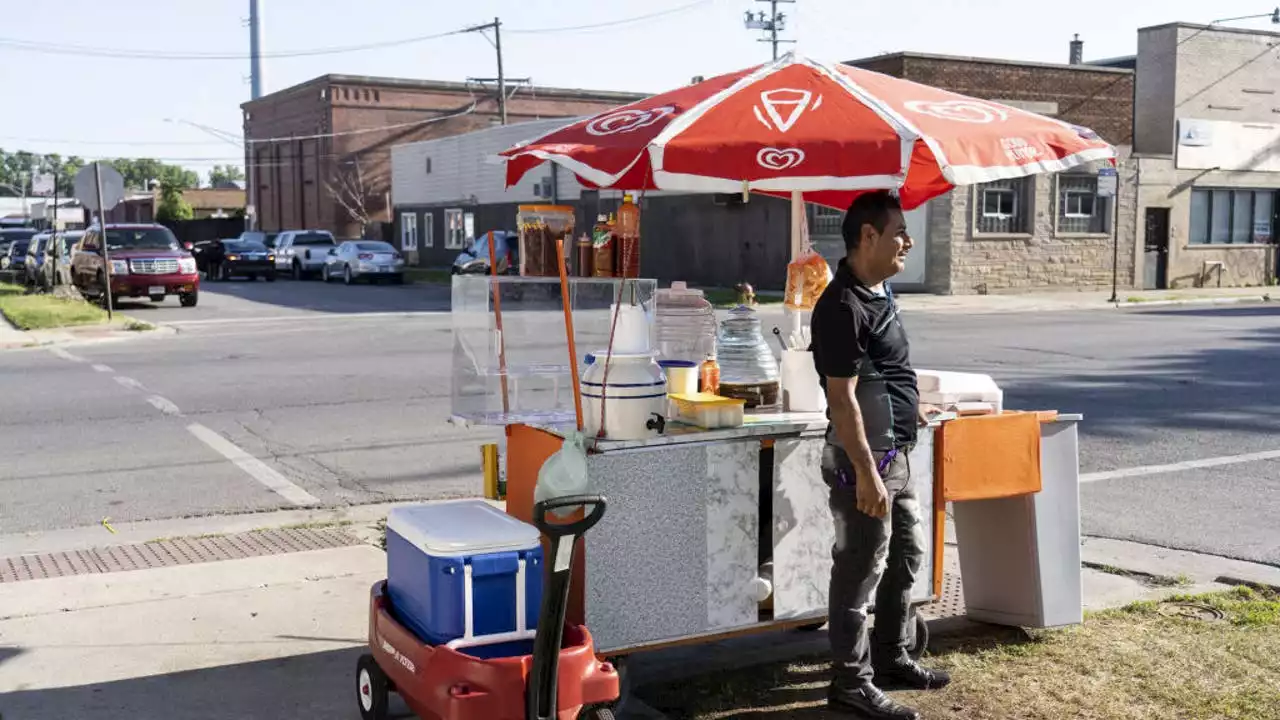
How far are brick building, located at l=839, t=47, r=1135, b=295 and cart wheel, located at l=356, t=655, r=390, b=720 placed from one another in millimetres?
27108

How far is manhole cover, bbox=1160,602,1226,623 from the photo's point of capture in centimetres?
573

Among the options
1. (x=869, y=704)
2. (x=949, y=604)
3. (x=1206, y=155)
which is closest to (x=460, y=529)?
(x=869, y=704)

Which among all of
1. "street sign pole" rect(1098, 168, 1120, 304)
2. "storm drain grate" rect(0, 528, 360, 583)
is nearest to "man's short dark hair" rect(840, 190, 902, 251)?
"storm drain grate" rect(0, 528, 360, 583)

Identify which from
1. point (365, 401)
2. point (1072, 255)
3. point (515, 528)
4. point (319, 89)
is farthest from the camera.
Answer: point (319, 89)

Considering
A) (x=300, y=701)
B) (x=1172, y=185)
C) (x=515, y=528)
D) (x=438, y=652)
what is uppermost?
(x=1172, y=185)

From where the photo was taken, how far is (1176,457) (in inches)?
381

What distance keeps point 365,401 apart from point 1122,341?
1202 cm

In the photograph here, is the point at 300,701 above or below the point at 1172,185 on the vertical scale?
below

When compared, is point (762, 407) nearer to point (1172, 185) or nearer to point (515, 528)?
point (515, 528)

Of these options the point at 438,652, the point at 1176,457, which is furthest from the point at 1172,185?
the point at 438,652

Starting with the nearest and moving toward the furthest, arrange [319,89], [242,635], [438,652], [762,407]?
[438,652] → [762,407] → [242,635] → [319,89]

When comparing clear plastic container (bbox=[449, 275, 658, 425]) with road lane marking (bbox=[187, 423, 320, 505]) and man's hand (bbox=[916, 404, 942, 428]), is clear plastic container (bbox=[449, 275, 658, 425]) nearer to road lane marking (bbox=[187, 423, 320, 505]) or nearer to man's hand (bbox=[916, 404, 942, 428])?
man's hand (bbox=[916, 404, 942, 428])

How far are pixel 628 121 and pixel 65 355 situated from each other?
47.6 feet

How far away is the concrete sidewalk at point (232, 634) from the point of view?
4.74m
